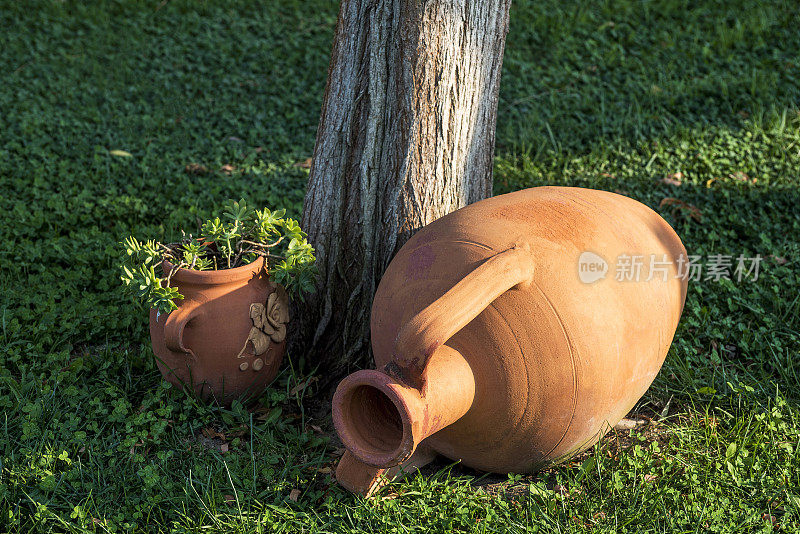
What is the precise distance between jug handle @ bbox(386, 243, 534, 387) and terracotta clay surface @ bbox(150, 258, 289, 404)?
0.90 meters

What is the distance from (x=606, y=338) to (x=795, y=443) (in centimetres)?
117

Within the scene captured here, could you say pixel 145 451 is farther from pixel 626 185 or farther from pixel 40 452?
pixel 626 185

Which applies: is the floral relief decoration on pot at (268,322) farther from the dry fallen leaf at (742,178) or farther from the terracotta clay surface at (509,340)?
the dry fallen leaf at (742,178)

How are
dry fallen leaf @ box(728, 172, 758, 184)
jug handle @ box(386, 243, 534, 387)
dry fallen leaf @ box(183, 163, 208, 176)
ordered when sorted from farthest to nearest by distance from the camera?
dry fallen leaf @ box(183, 163, 208, 176) < dry fallen leaf @ box(728, 172, 758, 184) < jug handle @ box(386, 243, 534, 387)

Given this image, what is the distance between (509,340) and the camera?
2.25 metres

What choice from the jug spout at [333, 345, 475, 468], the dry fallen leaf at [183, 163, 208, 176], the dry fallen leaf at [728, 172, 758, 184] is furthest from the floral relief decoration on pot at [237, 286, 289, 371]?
the dry fallen leaf at [728, 172, 758, 184]

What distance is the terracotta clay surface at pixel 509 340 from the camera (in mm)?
2154

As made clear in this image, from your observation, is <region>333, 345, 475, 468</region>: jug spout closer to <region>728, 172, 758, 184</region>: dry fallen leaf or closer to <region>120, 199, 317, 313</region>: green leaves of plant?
<region>120, 199, 317, 313</region>: green leaves of plant

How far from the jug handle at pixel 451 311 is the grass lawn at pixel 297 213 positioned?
66 centimetres

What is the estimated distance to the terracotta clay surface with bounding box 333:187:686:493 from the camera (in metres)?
2.15

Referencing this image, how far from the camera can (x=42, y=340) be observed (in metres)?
3.20

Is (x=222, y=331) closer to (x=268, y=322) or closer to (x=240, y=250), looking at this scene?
(x=268, y=322)

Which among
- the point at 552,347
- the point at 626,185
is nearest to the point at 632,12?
the point at 626,185

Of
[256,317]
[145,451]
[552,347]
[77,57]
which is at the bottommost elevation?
[145,451]
